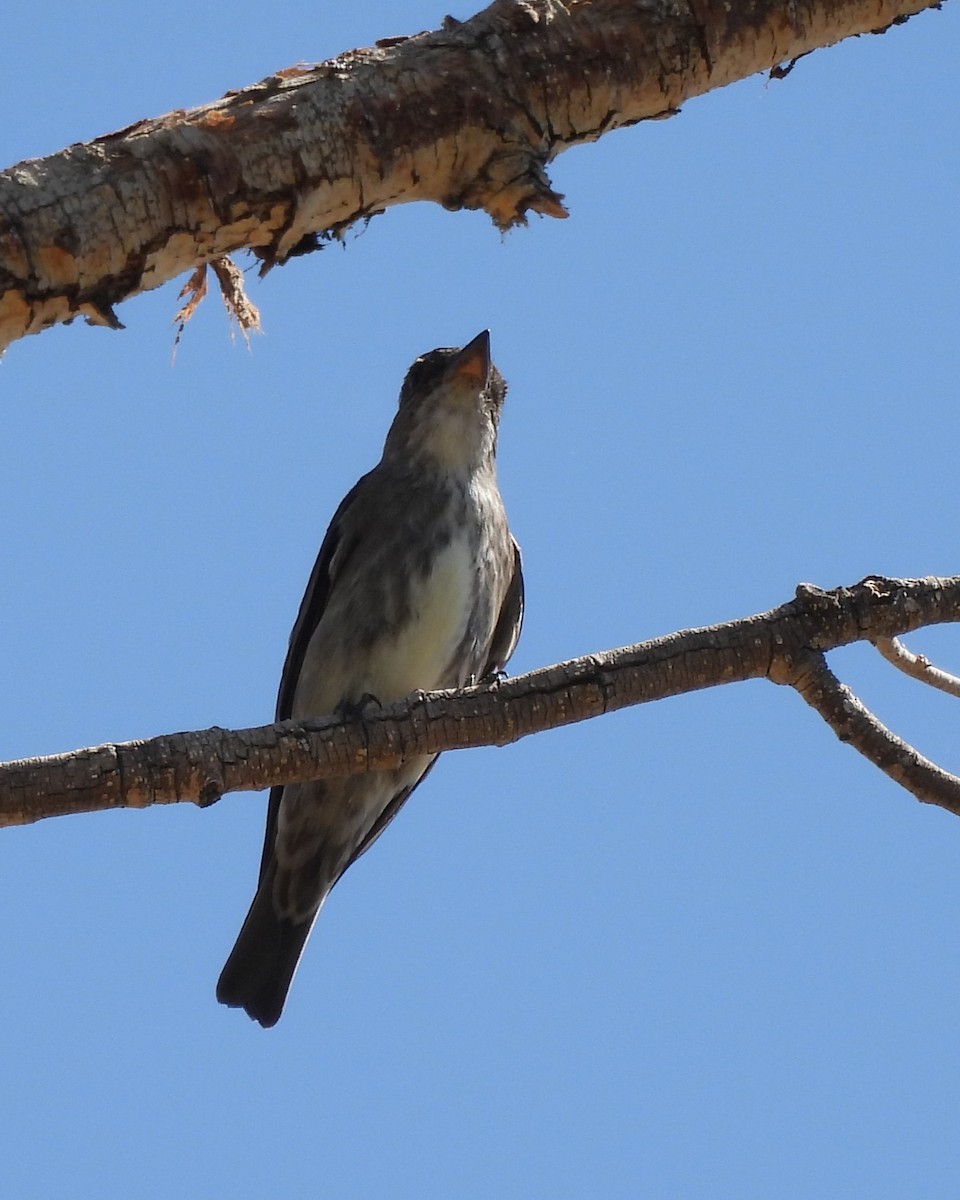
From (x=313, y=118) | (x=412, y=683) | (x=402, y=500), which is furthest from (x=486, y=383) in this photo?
(x=313, y=118)

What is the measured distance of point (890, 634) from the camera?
3.31m

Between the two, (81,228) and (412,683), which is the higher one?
(412,683)

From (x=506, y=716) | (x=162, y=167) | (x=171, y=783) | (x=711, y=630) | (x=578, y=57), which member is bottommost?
(x=171, y=783)

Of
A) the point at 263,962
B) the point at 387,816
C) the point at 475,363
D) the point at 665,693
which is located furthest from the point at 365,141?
the point at 263,962

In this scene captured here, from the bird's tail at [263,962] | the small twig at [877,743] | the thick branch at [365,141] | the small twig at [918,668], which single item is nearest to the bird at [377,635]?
the bird's tail at [263,962]

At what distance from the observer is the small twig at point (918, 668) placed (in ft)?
13.0

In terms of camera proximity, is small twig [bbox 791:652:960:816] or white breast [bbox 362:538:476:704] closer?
small twig [bbox 791:652:960:816]

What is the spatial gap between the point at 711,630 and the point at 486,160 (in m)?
1.13

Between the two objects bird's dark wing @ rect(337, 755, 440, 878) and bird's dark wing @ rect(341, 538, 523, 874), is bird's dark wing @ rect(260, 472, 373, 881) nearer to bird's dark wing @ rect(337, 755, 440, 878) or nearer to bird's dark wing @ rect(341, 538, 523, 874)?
bird's dark wing @ rect(337, 755, 440, 878)

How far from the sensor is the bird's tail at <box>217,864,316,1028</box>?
531 centimetres

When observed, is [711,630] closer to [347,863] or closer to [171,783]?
[171,783]

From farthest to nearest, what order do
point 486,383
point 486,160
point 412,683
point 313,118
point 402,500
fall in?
point 486,383 → point 402,500 → point 412,683 → point 486,160 → point 313,118

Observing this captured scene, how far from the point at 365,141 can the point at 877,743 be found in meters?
1.73

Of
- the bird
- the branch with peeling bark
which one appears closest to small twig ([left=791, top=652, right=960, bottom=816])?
the branch with peeling bark
